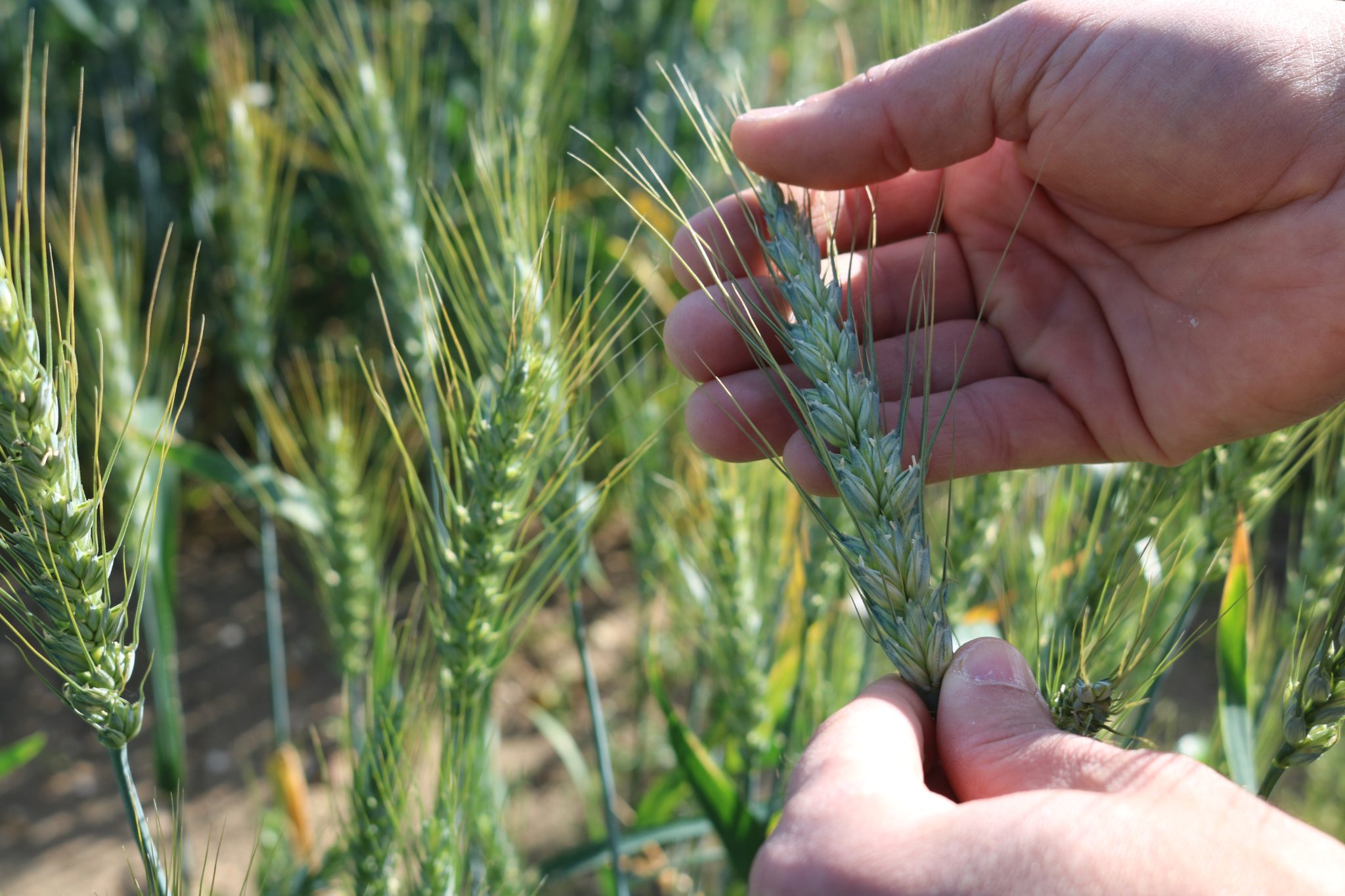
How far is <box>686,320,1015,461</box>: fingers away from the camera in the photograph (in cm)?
89

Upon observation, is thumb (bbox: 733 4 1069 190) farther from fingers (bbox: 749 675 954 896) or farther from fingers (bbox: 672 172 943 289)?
fingers (bbox: 749 675 954 896)

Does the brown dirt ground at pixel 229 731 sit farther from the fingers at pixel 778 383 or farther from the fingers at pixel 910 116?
the fingers at pixel 910 116

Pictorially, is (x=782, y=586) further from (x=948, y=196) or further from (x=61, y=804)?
(x=61, y=804)

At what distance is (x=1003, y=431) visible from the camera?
93 cm

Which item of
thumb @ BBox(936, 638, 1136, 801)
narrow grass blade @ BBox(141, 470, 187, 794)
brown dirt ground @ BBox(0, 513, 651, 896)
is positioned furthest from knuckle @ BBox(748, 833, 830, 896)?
brown dirt ground @ BBox(0, 513, 651, 896)

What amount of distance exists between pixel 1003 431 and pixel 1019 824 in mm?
482

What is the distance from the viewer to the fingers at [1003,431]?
896 millimetres

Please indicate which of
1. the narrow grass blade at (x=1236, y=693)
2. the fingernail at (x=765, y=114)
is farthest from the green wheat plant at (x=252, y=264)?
the narrow grass blade at (x=1236, y=693)

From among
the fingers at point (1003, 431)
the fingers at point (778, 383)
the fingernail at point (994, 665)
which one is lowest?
the fingernail at point (994, 665)

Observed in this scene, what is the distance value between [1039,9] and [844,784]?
757 mm

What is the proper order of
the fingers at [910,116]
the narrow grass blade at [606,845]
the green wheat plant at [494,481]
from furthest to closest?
1. the narrow grass blade at [606,845]
2. the fingers at [910,116]
3. the green wheat plant at [494,481]

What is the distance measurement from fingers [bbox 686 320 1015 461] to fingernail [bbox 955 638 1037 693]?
0.68 feet

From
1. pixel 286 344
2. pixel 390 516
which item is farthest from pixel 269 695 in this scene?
pixel 390 516

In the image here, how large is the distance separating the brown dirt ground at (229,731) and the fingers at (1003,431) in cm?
91
